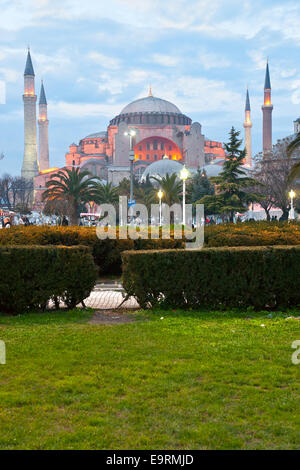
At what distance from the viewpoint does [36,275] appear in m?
8.05

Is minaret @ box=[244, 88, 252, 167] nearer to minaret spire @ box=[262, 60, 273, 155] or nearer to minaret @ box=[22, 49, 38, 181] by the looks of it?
minaret spire @ box=[262, 60, 273, 155]

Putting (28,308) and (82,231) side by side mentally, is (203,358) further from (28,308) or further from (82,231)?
(82,231)

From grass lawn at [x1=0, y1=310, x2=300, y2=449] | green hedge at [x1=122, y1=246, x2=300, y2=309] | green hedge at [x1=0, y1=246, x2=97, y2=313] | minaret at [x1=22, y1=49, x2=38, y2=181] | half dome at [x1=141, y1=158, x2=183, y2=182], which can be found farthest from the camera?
minaret at [x1=22, y1=49, x2=38, y2=181]

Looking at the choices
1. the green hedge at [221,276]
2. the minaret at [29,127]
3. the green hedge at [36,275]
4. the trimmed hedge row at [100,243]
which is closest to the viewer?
the green hedge at [36,275]

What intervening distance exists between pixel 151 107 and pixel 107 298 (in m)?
106

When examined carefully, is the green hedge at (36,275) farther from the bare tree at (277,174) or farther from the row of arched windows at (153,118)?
the row of arched windows at (153,118)

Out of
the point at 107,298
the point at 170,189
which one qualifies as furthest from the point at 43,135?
the point at 107,298

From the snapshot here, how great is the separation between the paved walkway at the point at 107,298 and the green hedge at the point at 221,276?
3.61ft

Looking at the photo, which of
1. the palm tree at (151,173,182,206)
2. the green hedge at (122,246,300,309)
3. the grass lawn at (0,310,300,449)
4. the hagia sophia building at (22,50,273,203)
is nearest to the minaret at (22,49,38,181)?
the hagia sophia building at (22,50,273,203)

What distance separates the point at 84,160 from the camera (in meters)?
113

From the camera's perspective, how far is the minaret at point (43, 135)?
11233cm

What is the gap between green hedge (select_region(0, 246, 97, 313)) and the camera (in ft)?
26.3

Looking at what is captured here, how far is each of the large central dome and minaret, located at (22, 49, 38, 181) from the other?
22.8m

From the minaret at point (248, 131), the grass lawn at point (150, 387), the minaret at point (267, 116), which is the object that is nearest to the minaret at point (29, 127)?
the minaret at point (267, 116)
